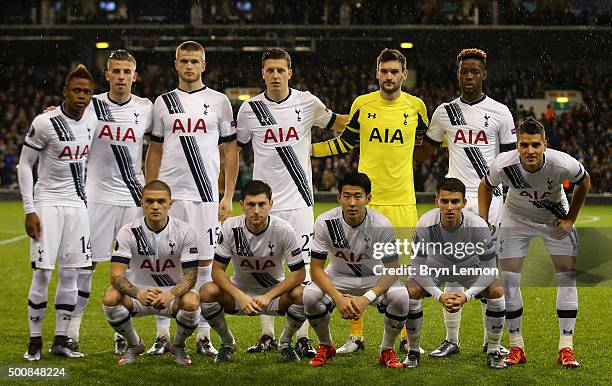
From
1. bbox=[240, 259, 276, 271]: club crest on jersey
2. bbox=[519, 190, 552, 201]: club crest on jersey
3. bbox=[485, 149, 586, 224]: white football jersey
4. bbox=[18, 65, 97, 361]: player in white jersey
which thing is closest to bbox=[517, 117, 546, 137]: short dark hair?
bbox=[485, 149, 586, 224]: white football jersey

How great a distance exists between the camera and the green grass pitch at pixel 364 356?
5969 mm

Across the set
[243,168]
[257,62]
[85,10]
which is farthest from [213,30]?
[243,168]

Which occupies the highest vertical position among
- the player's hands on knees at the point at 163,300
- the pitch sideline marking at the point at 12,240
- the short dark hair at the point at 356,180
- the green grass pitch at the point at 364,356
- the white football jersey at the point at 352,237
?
the short dark hair at the point at 356,180

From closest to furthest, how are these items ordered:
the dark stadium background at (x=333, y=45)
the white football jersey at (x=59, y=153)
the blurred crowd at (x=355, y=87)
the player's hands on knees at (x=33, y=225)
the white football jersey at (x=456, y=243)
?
the white football jersey at (x=456, y=243), the player's hands on knees at (x=33, y=225), the white football jersey at (x=59, y=153), the blurred crowd at (x=355, y=87), the dark stadium background at (x=333, y=45)

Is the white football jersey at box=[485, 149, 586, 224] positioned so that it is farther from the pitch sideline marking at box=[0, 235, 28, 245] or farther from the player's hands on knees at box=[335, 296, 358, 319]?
the pitch sideline marking at box=[0, 235, 28, 245]

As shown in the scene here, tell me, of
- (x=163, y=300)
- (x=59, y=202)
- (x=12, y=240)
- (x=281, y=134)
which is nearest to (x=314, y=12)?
(x=12, y=240)

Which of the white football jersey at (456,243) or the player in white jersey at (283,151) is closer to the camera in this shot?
the white football jersey at (456,243)

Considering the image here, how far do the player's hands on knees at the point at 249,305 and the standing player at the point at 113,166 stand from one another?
50.8 inches

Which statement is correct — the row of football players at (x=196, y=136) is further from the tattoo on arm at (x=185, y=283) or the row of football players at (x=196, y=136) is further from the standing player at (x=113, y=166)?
the tattoo on arm at (x=185, y=283)

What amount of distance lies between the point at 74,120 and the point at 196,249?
1.39 meters

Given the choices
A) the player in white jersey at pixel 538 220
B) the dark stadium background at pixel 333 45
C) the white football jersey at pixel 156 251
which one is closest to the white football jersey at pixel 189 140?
the white football jersey at pixel 156 251

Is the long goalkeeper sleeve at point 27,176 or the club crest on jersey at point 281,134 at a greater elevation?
the club crest on jersey at point 281,134

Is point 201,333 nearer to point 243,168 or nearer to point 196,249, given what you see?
point 196,249

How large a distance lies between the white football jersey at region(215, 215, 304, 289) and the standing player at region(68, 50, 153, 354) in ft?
2.98
